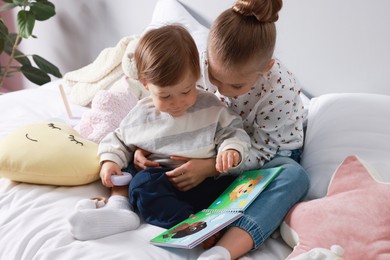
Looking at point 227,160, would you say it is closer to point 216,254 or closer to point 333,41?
point 216,254

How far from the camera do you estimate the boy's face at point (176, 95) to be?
3.72 ft

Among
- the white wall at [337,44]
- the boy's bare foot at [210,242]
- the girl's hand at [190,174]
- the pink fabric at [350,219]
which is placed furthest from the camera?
the white wall at [337,44]

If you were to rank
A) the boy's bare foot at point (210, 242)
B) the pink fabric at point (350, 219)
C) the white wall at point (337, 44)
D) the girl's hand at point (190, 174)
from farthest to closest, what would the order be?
the white wall at point (337, 44) → the girl's hand at point (190, 174) → the boy's bare foot at point (210, 242) → the pink fabric at point (350, 219)

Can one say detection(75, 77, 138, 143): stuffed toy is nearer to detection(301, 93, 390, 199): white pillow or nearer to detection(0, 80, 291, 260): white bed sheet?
detection(0, 80, 291, 260): white bed sheet

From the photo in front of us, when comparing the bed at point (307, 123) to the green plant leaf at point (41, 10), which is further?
the green plant leaf at point (41, 10)

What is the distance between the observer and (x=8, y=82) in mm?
2922

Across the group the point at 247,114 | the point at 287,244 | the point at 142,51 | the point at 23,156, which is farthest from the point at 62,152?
the point at 287,244

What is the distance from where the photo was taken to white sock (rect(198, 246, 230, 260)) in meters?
1.00

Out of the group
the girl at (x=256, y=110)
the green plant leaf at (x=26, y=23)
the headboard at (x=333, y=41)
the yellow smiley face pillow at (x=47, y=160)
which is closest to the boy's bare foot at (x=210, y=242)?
the girl at (x=256, y=110)

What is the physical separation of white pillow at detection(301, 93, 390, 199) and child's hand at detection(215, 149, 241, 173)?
0.76ft

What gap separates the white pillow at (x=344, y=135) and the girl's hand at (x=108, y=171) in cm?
49

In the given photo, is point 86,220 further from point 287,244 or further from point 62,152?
point 287,244

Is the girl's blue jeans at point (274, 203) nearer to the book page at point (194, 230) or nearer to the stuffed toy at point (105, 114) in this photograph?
the book page at point (194, 230)

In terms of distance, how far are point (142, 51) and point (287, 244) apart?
1.81 feet
